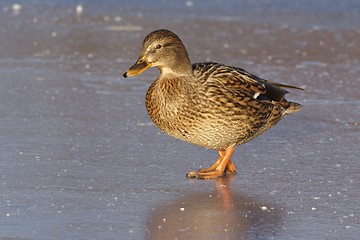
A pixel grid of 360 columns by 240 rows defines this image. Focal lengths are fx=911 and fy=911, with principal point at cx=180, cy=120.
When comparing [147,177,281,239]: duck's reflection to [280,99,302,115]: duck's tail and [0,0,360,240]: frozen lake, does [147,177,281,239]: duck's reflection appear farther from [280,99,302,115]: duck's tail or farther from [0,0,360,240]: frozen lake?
[280,99,302,115]: duck's tail

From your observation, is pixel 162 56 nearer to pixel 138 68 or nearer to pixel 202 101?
pixel 138 68

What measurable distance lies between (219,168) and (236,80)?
1.78ft

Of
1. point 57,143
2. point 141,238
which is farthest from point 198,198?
point 57,143

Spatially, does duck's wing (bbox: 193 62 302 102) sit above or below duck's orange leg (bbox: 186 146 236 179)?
above

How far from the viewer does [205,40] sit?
392 inches

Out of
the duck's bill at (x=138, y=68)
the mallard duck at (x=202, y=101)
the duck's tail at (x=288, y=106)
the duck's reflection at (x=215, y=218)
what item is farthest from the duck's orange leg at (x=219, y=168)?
the duck's bill at (x=138, y=68)

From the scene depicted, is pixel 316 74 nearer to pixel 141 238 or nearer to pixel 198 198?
pixel 198 198

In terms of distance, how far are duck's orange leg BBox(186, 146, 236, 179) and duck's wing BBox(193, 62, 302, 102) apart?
14.6 inches

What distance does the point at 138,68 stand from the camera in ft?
17.4

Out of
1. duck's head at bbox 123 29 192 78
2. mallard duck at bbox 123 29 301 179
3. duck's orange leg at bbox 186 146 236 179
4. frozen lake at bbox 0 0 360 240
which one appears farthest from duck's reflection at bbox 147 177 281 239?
duck's head at bbox 123 29 192 78

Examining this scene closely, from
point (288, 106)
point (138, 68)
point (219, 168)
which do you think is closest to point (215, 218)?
point (219, 168)

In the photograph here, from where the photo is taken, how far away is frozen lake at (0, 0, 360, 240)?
440 centimetres

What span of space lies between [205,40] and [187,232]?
592 cm

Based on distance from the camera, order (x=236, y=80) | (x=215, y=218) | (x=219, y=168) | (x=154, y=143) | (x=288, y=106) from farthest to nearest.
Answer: (x=154, y=143), (x=288, y=106), (x=236, y=80), (x=219, y=168), (x=215, y=218)
